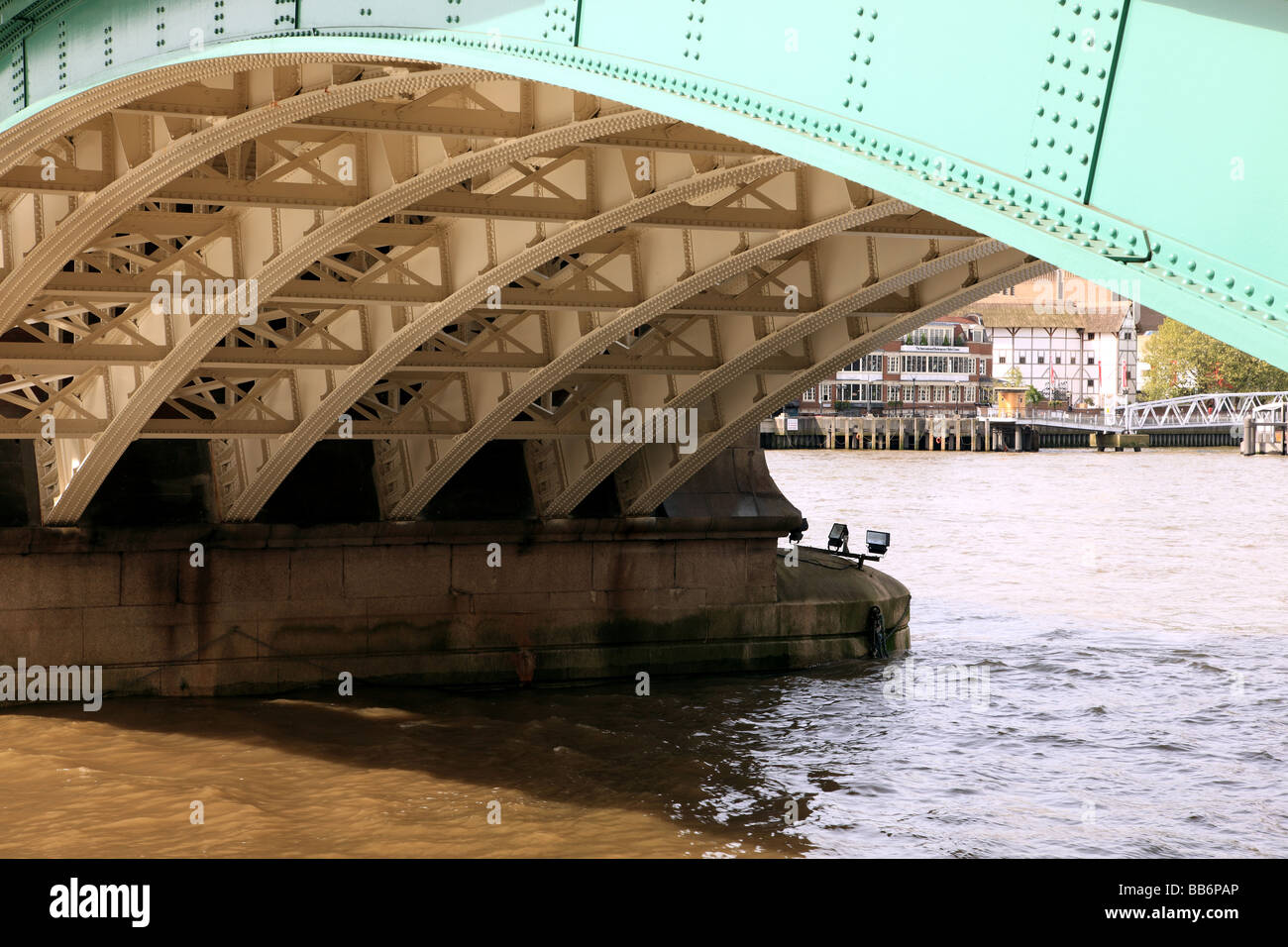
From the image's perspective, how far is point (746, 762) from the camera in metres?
15.1

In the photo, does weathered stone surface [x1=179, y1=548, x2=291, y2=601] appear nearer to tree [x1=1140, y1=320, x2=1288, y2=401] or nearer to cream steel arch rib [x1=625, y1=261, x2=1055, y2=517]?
cream steel arch rib [x1=625, y1=261, x2=1055, y2=517]

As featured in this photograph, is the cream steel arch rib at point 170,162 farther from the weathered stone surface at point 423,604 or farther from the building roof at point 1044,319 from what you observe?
the building roof at point 1044,319

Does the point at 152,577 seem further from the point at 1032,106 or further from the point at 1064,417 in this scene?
the point at 1064,417

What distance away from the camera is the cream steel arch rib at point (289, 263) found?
31.1 feet

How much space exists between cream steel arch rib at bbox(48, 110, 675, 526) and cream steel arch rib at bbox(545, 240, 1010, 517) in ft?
11.6

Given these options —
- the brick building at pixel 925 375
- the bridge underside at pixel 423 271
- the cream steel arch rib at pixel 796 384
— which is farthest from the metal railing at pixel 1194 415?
the bridge underside at pixel 423 271

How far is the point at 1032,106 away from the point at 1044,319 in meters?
111

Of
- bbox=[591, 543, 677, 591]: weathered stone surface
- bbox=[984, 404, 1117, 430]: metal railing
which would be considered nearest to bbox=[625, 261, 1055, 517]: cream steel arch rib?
bbox=[591, 543, 677, 591]: weathered stone surface

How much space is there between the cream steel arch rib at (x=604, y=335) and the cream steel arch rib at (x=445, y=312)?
75cm

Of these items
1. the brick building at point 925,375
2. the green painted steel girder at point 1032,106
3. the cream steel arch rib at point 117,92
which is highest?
the brick building at point 925,375

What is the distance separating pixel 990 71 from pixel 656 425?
43.5 feet

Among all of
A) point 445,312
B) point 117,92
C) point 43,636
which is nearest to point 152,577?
point 43,636

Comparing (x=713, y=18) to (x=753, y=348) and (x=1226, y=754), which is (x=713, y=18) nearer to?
(x=753, y=348)

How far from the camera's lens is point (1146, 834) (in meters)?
12.6
